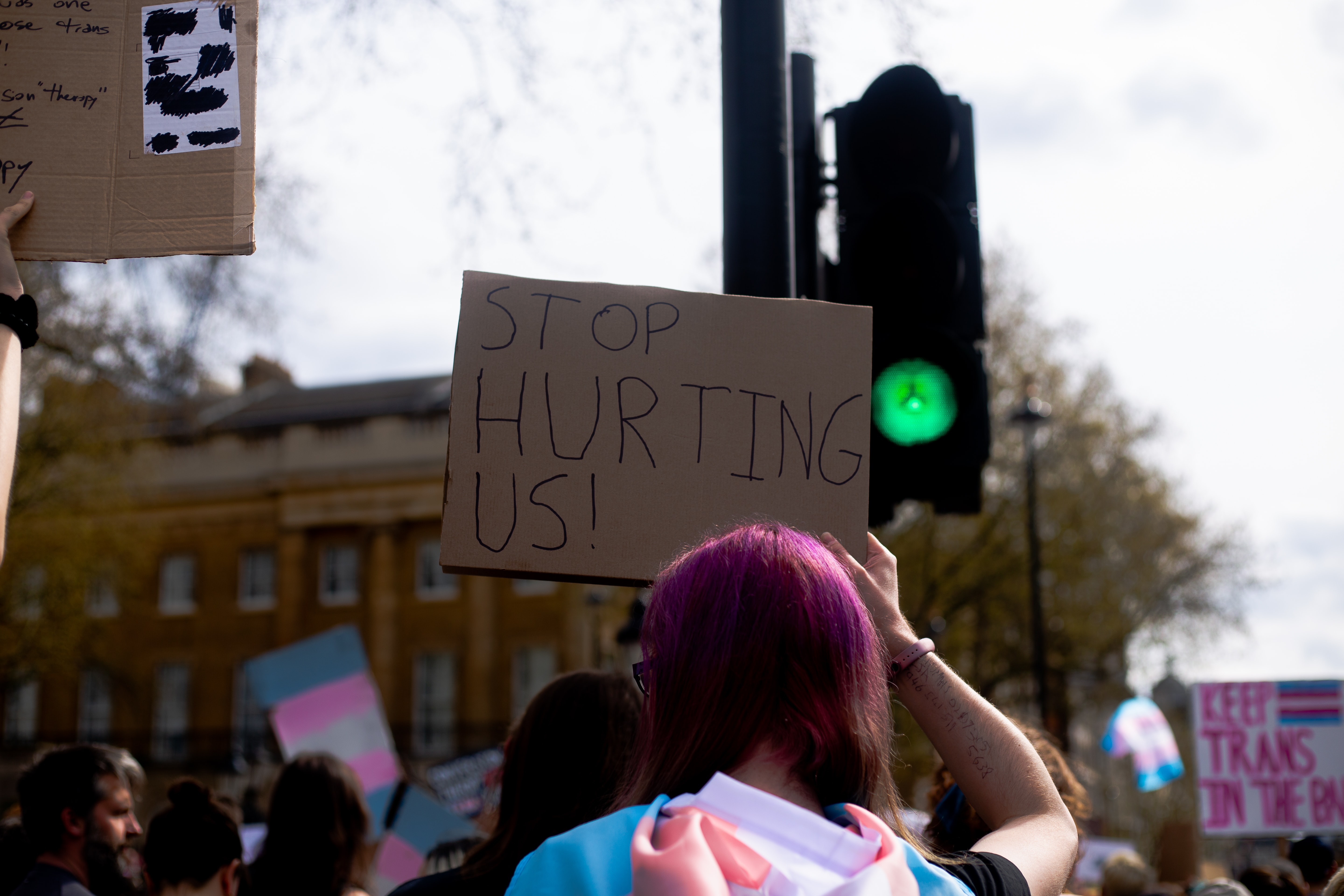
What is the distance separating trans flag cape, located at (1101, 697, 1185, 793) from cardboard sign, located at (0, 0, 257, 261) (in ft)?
34.8

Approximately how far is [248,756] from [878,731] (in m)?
37.1

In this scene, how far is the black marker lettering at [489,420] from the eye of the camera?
2311 millimetres

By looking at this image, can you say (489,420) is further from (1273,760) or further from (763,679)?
(1273,760)

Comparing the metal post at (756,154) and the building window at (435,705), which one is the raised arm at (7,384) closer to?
the metal post at (756,154)

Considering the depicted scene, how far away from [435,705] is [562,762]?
115 ft

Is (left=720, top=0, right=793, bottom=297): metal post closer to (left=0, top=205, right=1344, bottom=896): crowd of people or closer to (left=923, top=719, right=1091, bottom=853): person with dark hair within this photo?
(left=0, top=205, right=1344, bottom=896): crowd of people

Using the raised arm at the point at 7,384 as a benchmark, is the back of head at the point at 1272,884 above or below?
below

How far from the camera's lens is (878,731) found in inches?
59.7

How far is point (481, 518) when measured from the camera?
90.0 inches

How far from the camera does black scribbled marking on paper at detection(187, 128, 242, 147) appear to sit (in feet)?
7.77

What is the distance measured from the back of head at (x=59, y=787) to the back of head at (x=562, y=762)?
1753 millimetres

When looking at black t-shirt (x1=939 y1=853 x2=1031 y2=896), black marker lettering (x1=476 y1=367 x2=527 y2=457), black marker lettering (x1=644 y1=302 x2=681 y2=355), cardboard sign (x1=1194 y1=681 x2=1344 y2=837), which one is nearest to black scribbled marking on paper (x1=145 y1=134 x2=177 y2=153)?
black marker lettering (x1=476 y1=367 x2=527 y2=457)

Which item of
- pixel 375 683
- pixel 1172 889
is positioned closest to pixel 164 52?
pixel 1172 889

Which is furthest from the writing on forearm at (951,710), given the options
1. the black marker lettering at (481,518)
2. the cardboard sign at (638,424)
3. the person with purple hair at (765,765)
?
the black marker lettering at (481,518)
